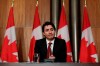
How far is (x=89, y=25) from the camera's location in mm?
4508

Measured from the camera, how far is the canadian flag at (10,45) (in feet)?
14.3

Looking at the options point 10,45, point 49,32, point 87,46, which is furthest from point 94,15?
point 10,45

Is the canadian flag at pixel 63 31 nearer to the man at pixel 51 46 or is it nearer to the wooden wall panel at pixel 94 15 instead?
the wooden wall panel at pixel 94 15

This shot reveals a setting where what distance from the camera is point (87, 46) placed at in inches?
175

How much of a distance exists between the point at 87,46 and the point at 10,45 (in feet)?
5.33

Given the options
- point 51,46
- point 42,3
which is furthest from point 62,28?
point 51,46

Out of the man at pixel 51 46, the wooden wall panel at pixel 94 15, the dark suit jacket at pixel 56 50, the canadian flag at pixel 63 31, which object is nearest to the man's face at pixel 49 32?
the man at pixel 51 46

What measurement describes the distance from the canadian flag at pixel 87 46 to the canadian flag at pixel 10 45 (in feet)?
4.58

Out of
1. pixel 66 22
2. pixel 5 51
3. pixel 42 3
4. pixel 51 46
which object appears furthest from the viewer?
pixel 42 3

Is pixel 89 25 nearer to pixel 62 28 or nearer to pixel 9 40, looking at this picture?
pixel 62 28

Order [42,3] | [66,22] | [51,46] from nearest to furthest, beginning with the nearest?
[51,46] < [66,22] < [42,3]

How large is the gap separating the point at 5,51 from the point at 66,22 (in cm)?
146

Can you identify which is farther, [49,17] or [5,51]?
[49,17]

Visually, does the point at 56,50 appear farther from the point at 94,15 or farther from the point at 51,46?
the point at 94,15
